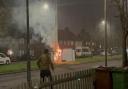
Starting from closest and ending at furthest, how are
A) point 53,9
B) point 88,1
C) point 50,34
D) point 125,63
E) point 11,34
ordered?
1. point 125,63
2. point 11,34
3. point 50,34
4. point 53,9
5. point 88,1

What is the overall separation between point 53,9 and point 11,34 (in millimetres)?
11176

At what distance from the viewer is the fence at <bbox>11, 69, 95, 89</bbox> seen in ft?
30.7

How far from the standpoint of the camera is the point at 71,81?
11.3 meters

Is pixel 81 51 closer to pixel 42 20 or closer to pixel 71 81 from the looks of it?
pixel 42 20

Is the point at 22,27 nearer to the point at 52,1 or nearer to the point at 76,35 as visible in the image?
the point at 52,1

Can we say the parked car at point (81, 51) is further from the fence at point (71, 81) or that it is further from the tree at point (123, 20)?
the fence at point (71, 81)

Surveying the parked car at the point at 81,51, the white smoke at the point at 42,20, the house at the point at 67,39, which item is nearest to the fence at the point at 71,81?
the white smoke at the point at 42,20

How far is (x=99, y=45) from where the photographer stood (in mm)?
83688

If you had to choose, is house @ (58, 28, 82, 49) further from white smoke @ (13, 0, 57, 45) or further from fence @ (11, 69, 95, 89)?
fence @ (11, 69, 95, 89)

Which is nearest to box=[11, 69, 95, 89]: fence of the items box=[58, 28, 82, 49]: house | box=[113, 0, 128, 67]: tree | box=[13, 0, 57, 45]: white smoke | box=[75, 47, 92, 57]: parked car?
box=[113, 0, 128, 67]: tree

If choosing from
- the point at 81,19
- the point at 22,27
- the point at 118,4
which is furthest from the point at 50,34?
the point at 118,4

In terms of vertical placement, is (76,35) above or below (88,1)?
below

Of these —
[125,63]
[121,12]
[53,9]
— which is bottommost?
[125,63]

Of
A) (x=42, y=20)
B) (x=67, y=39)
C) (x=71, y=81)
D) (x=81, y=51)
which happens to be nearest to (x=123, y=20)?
(x=71, y=81)
